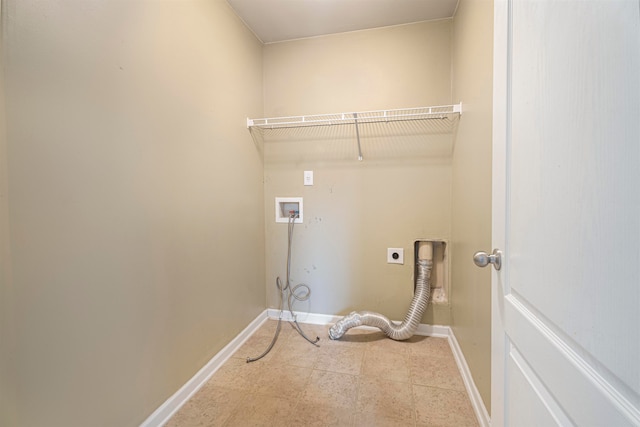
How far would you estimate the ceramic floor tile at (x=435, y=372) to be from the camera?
1542mm

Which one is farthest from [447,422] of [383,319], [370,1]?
[370,1]

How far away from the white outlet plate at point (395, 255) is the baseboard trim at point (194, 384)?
1263mm

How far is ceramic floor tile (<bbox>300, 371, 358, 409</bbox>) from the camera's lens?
1.41 m

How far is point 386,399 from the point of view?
143 cm

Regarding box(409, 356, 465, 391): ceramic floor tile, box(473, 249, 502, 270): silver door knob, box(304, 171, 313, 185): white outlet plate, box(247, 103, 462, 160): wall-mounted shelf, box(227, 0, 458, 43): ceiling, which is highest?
box(227, 0, 458, 43): ceiling

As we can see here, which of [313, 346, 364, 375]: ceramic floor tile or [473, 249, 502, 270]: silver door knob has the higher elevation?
[473, 249, 502, 270]: silver door knob

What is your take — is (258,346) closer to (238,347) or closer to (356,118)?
(238,347)

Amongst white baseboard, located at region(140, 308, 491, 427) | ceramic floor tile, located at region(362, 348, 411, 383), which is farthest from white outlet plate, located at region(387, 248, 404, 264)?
ceramic floor tile, located at region(362, 348, 411, 383)

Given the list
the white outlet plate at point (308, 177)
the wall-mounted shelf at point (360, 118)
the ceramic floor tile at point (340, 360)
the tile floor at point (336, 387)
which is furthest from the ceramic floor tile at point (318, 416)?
the wall-mounted shelf at point (360, 118)

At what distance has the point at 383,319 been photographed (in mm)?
1995

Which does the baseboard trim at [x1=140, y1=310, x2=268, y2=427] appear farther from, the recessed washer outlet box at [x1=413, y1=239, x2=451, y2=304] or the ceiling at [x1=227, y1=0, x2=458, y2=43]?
the ceiling at [x1=227, y1=0, x2=458, y2=43]

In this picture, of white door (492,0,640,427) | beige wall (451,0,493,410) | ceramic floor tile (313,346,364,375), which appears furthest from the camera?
ceramic floor tile (313,346,364,375)

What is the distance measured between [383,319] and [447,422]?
2.48 ft

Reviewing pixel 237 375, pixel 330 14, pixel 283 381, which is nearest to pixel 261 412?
pixel 283 381
